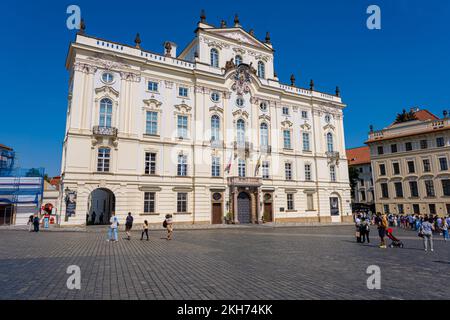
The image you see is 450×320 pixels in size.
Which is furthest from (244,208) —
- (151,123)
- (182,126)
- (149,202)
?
(151,123)

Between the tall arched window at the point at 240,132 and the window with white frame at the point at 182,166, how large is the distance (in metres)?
7.99

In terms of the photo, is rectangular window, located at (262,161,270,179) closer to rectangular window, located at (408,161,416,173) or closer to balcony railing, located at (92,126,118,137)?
balcony railing, located at (92,126,118,137)

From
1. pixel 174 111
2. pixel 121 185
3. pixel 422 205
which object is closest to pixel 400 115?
pixel 422 205

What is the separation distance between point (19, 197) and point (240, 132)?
2817 cm

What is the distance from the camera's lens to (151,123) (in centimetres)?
3391

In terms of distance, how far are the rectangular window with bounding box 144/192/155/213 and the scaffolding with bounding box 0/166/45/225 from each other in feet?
48.2

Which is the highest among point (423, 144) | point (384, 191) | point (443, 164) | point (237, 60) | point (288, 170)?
point (237, 60)

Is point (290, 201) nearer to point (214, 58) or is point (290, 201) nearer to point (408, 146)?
point (214, 58)

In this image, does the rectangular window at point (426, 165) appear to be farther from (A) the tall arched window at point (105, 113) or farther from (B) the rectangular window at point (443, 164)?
(A) the tall arched window at point (105, 113)

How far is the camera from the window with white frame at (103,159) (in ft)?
99.7

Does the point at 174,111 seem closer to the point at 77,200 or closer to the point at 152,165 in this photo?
the point at 152,165

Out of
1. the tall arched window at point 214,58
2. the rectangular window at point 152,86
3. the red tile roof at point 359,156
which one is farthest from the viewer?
the red tile roof at point 359,156

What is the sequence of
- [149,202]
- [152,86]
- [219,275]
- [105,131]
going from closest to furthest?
[219,275], [105,131], [149,202], [152,86]

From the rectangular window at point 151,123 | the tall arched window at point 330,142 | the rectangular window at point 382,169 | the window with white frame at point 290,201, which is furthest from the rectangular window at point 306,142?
the rectangular window at point 151,123
